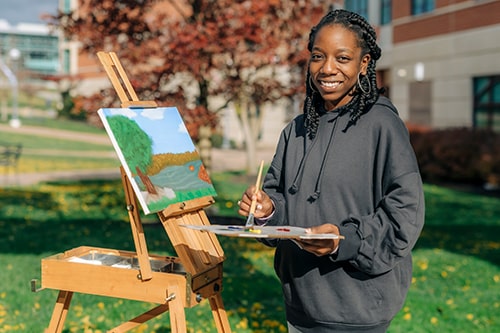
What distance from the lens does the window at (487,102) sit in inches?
745

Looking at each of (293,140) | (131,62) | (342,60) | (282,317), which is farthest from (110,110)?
(131,62)

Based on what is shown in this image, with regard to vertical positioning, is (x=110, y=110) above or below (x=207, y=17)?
below

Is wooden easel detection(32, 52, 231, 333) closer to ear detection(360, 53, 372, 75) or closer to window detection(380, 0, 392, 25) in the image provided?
ear detection(360, 53, 372, 75)

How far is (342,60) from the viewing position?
277 cm

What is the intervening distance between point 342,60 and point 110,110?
1.33m

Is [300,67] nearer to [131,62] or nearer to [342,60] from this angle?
[131,62]

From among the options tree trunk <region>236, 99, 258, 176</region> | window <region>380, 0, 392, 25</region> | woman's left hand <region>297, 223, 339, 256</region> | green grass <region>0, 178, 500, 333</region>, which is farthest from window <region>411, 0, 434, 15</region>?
woman's left hand <region>297, 223, 339, 256</region>

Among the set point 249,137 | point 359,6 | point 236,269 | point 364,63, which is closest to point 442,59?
point 359,6

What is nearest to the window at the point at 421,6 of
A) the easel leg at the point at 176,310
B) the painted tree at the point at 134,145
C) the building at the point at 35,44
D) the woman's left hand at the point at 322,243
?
the painted tree at the point at 134,145

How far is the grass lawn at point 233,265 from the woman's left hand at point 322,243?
3.24 meters

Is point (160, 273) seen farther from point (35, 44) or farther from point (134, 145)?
point (35, 44)

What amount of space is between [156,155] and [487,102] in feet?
56.8

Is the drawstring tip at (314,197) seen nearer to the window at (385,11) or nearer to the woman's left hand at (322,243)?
the woman's left hand at (322,243)

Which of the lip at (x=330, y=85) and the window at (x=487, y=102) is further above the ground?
the lip at (x=330, y=85)
